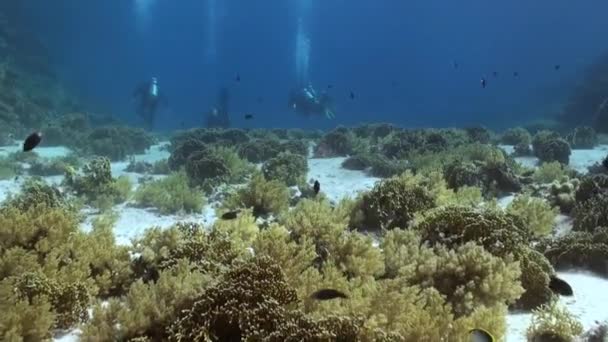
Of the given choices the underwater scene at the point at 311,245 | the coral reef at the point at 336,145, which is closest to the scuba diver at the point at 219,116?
the underwater scene at the point at 311,245

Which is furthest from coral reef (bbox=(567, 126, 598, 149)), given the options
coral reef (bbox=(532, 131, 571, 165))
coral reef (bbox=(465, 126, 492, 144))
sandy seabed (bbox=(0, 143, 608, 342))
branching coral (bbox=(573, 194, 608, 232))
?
branching coral (bbox=(573, 194, 608, 232))

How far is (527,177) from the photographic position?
518 inches

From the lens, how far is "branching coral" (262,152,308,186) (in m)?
13.9

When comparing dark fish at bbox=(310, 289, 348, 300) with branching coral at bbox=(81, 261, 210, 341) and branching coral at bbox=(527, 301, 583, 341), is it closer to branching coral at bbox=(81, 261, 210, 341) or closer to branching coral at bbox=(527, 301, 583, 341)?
branching coral at bbox=(81, 261, 210, 341)

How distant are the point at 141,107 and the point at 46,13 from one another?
5608 centimetres

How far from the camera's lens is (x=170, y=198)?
37.6ft

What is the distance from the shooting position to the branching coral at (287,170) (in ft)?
45.7

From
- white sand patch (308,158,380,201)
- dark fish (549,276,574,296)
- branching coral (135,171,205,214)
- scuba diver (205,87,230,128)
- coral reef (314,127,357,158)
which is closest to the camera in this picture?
dark fish (549,276,574,296)

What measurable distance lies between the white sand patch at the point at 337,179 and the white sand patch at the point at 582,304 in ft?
21.0

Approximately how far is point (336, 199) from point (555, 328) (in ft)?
26.4

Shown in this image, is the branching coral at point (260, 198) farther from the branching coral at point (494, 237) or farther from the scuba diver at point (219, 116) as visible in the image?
the scuba diver at point (219, 116)

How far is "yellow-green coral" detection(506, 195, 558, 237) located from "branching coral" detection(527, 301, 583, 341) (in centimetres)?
361

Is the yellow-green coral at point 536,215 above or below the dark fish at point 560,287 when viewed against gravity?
above

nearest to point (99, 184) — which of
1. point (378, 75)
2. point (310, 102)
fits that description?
point (310, 102)
